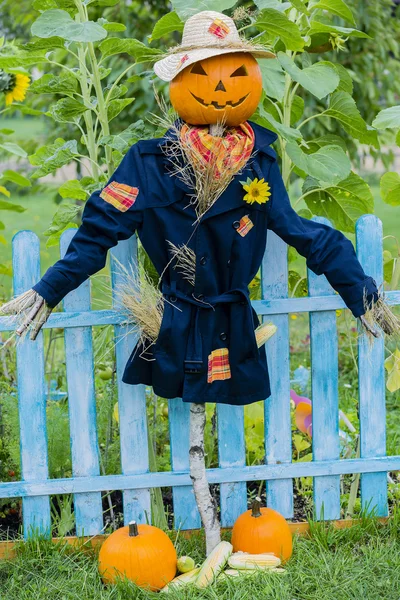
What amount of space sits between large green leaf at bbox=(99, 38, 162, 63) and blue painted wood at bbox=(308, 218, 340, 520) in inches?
36.2

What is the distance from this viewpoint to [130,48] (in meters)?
2.59

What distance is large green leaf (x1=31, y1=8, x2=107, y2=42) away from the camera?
2279 mm

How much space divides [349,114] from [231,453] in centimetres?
128

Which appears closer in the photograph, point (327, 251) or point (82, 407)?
point (327, 251)

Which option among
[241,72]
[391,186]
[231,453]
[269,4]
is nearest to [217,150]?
[241,72]

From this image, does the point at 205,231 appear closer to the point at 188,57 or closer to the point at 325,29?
the point at 188,57

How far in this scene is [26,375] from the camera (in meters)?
2.63

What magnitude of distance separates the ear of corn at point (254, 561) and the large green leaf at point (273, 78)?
1.47 metres

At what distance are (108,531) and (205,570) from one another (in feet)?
1.56

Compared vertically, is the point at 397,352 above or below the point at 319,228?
below

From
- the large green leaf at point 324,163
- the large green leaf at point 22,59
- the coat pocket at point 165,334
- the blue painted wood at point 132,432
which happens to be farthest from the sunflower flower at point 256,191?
the large green leaf at point 22,59

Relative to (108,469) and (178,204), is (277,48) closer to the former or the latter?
(178,204)


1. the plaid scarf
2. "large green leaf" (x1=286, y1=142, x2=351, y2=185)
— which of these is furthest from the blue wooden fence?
the plaid scarf

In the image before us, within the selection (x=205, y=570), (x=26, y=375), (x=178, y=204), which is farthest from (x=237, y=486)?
(x=178, y=204)
